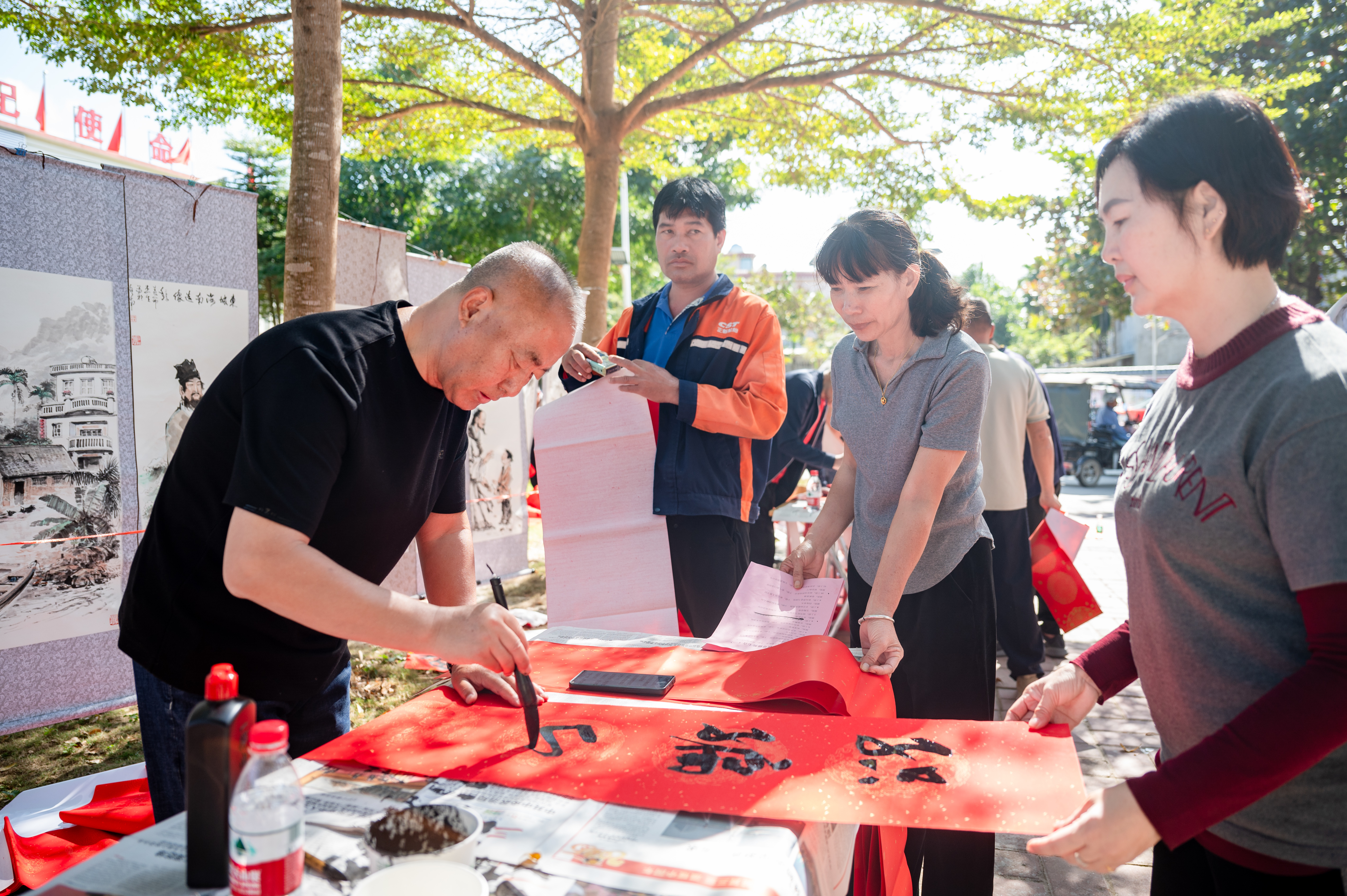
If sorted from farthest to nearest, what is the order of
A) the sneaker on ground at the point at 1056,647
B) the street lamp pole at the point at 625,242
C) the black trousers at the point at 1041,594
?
the street lamp pole at the point at 625,242
the sneaker on ground at the point at 1056,647
the black trousers at the point at 1041,594

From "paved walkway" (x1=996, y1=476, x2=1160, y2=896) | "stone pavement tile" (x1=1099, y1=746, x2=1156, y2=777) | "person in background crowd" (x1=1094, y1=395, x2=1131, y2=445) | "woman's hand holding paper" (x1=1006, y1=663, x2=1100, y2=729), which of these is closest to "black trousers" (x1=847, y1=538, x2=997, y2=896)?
→ "paved walkway" (x1=996, y1=476, x2=1160, y2=896)

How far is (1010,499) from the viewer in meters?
4.04

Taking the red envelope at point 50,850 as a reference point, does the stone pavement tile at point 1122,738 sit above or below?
below

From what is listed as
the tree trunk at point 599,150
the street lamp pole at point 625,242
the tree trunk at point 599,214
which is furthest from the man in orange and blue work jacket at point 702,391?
the street lamp pole at point 625,242

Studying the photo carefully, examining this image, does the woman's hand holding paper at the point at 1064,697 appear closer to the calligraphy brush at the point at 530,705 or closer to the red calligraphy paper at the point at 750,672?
the red calligraphy paper at the point at 750,672

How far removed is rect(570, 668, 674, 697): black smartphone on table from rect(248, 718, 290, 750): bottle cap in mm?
820

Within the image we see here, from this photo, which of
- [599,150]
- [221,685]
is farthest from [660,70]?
[221,685]

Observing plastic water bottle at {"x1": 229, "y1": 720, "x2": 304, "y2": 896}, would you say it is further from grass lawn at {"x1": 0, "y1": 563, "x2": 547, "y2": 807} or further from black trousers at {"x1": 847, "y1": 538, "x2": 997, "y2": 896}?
grass lawn at {"x1": 0, "y1": 563, "x2": 547, "y2": 807}

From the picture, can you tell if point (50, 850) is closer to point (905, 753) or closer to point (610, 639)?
point (610, 639)

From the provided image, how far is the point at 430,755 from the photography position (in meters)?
1.32

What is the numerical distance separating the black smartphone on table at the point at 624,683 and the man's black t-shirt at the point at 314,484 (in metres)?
0.47

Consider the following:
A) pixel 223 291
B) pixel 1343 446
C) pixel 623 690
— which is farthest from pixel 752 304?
pixel 223 291

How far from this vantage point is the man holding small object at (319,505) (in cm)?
123

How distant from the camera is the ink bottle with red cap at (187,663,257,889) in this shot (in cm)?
91
